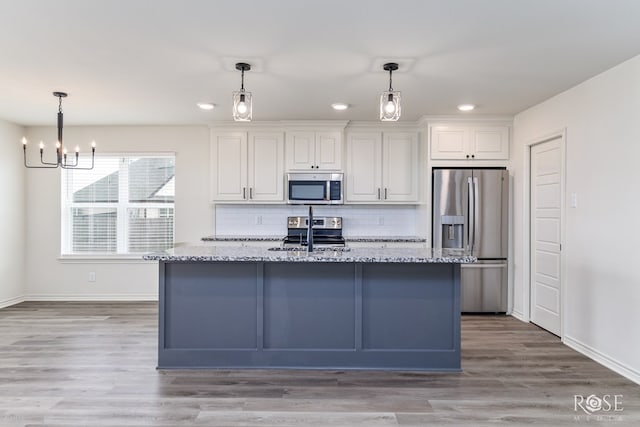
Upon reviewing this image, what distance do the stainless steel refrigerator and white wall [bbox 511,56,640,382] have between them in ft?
3.20

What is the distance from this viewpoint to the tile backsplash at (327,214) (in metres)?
5.45

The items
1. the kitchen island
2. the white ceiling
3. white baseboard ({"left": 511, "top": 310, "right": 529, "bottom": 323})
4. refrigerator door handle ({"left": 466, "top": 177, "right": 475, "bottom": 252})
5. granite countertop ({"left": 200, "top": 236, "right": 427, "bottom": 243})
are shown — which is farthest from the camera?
granite countertop ({"left": 200, "top": 236, "right": 427, "bottom": 243})

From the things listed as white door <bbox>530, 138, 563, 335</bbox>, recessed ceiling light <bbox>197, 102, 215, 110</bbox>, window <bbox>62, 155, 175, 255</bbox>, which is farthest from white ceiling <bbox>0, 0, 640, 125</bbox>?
window <bbox>62, 155, 175, 255</bbox>

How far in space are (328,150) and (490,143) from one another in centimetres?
196

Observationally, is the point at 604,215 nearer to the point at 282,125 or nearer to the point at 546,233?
the point at 546,233

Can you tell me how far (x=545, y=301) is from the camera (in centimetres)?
421

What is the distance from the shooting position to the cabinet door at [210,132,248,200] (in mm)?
5184

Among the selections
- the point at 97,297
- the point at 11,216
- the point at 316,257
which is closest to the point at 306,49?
the point at 316,257

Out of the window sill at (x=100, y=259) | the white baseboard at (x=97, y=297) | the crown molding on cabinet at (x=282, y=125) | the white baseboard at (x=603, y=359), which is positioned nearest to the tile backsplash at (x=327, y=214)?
the crown molding on cabinet at (x=282, y=125)

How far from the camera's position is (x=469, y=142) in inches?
192

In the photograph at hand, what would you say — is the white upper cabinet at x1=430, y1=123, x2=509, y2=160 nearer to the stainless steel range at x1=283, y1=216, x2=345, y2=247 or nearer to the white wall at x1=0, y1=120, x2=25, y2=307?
the stainless steel range at x1=283, y1=216, x2=345, y2=247

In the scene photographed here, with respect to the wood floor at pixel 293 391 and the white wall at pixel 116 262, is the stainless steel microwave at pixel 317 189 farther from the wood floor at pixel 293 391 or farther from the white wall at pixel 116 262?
the wood floor at pixel 293 391

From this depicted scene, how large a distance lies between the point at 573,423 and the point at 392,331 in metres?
1.22

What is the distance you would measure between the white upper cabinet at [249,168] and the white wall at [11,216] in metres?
2.57
